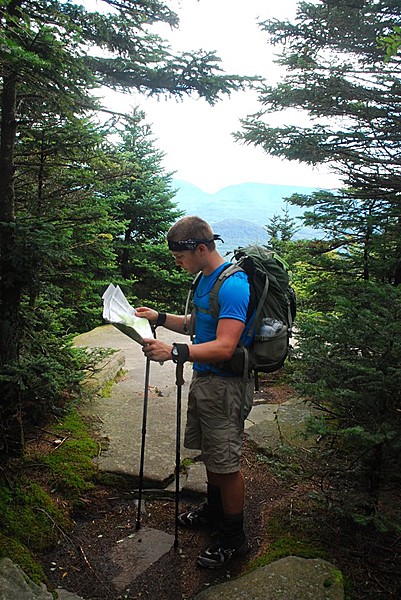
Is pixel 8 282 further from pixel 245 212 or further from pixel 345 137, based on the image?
pixel 245 212

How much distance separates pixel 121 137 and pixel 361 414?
11695 mm

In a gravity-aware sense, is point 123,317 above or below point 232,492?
above

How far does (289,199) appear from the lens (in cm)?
656

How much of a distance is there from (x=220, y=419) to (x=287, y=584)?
3.23 ft

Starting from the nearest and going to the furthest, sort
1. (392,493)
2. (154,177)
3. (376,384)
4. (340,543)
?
1. (376,384)
2. (340,543)
3. (392,493)
4. (154,177)

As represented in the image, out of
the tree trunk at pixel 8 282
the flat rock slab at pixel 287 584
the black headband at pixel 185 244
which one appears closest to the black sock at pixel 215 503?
the flat rock slab at pixel 287 584

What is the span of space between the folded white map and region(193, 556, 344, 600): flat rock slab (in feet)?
5.06

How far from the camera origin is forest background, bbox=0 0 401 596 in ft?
8.93

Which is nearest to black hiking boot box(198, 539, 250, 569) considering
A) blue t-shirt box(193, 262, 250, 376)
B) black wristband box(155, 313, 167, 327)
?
blue t-shirt box(193, 262, 250, 376)

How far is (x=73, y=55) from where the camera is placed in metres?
3.24

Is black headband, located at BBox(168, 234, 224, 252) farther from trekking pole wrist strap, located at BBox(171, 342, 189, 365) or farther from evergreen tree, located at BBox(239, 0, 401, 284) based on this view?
evergreen tree, located at BBox(239, 0, 401, 284)

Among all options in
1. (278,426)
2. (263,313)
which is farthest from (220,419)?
(278,426)

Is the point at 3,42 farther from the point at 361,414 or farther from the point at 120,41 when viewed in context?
the point at 120,41

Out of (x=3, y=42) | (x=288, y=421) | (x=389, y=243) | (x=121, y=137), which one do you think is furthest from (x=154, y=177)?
(x=3, y=42)
